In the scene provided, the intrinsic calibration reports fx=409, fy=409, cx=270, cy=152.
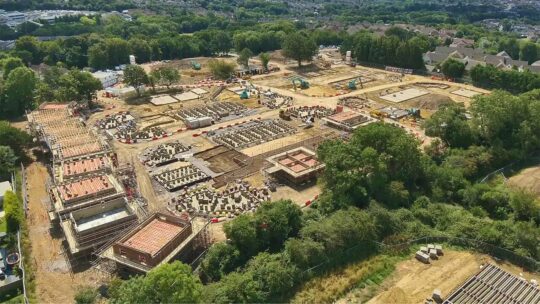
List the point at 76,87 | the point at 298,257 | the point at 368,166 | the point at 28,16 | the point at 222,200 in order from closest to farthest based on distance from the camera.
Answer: the point at 298,257, the point at 368,166, the point at 222,200, the point at 76,87, the point at 28,16

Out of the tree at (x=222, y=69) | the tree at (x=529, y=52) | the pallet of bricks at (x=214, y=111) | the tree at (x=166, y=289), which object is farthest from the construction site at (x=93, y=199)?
the tree at (x=529, y=52)

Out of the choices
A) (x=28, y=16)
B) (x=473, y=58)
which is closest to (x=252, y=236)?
(x=473, y=58)

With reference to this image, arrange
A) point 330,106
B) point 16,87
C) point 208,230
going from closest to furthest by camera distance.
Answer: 1. point 208,230
2. point 16,87
3. point 330,106

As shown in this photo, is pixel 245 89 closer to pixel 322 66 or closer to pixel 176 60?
pixel 322 66

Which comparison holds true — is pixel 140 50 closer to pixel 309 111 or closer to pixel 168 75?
pixel 168 75

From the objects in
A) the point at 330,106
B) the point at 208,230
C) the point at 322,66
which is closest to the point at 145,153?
the point at 208,230

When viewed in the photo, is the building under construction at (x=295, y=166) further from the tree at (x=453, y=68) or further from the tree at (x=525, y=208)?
the tree at (x=453, y=68)

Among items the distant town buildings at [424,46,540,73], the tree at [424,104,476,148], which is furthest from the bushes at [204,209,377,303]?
the distant town buildings at [424,46,540,73]
